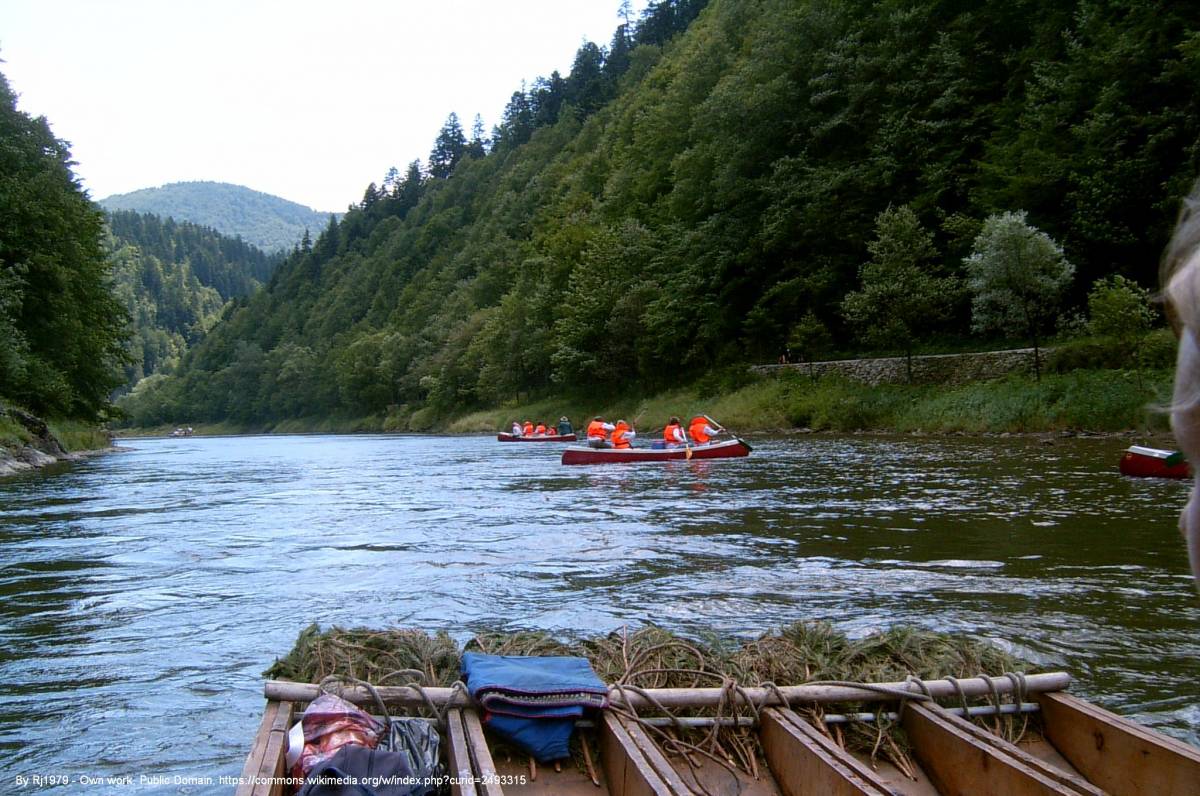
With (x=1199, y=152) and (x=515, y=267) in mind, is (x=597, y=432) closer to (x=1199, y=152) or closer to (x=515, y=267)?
(x=1199, y=152)

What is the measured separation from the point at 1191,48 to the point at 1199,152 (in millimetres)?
3616

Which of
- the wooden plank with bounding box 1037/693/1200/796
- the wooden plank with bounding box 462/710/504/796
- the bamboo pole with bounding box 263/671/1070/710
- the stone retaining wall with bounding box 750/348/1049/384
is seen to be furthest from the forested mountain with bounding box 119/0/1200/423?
the wooden plank with bounding box 462/710/504/796

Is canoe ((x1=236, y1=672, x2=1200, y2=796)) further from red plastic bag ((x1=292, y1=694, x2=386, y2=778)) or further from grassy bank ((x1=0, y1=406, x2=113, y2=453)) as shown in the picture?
grassy bank ((x1=0, y1=406, x2=113, y2=453))

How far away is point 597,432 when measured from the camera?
3072 centimetres

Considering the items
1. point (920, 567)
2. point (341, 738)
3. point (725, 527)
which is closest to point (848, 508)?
point (725, 527)

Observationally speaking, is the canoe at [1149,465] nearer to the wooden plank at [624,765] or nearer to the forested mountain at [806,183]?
the wooden plank at [624,765]

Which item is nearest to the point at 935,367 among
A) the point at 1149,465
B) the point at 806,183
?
the point at 806,183

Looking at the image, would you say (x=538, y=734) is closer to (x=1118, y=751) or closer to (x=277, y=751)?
(x=277, y=751)

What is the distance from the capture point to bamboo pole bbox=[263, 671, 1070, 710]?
14.5ft

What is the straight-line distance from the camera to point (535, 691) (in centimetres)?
423

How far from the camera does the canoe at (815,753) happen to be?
3.40 meters

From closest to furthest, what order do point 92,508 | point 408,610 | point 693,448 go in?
point 408,610 < point 92,508 < point 693,448

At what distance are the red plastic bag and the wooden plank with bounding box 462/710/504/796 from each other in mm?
410

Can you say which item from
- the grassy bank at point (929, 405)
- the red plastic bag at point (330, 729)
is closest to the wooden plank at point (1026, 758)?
the red plastic bag at point (330, 729)
